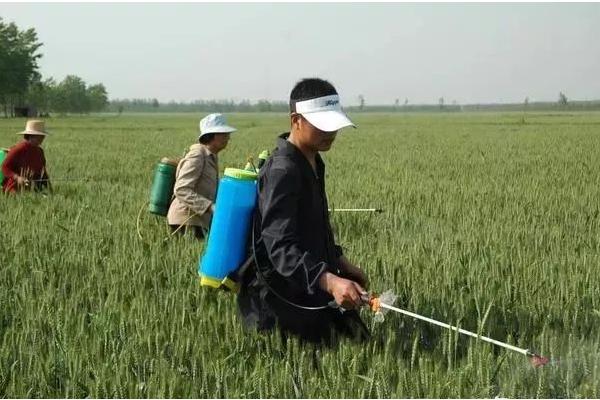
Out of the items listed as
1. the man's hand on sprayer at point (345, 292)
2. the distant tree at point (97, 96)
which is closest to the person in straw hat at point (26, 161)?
the man's hand on sprayer at point (345, 292)

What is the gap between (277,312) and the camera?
2920 mm

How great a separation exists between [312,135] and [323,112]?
10 centimetres

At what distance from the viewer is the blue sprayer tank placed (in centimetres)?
289

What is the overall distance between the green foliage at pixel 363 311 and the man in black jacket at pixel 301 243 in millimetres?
119

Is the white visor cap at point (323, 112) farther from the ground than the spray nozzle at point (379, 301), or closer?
farther from the ground

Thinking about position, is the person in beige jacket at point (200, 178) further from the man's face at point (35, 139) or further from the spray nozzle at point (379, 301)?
the man's face at point (35, 139)

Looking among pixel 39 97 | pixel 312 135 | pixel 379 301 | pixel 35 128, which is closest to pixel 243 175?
pixel 312 135

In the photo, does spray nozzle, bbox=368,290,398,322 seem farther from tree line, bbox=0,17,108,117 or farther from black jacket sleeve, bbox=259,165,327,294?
tree line, bbox=0,17,108,117

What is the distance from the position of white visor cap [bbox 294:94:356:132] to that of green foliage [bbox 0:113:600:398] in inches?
31.7

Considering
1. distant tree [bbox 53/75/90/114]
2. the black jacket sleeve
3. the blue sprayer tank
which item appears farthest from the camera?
distant tree [bbox 53/75/90/114]

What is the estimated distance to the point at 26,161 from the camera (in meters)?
7.27

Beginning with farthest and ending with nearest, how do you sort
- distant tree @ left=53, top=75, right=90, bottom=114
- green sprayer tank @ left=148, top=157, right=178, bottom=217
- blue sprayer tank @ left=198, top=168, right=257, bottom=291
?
distant tree @ left=53, top=75, right=90, bottom=114
green sprayer tank @ left=148, top=157, right=178, bottom=217
blue sprayer tank @ left=198, top=168, right=257, bottom=291

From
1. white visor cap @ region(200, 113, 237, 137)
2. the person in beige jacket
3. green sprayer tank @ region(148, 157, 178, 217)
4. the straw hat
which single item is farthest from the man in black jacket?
the straw hat

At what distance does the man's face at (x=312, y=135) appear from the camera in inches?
106
